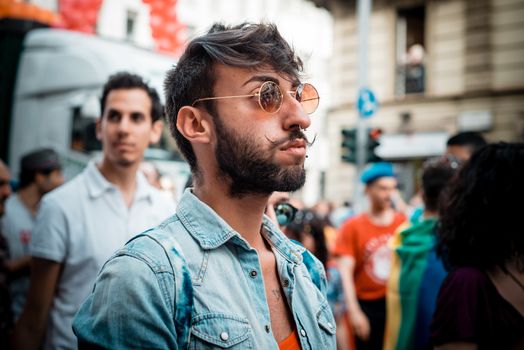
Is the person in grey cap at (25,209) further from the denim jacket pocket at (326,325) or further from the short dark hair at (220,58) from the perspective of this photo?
the denim jacket pocket at (326,325)

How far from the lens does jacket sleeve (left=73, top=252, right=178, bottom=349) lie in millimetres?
1358

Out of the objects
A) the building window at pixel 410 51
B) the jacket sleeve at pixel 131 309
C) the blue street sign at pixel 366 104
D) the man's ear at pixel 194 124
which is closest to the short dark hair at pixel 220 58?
the man's ear at pixel 194 124

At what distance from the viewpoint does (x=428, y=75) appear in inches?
622

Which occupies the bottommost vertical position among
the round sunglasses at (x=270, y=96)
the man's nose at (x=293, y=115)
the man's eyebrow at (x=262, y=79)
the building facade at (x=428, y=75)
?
the man's nose at (x=293, y=115)

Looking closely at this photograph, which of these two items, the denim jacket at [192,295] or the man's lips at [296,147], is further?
the man's lips at [296,147]

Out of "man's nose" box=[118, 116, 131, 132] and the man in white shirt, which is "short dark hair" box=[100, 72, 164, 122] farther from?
"man's nose" box=[118, 116, 131, 132]

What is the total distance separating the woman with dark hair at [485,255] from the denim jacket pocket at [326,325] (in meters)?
0.66

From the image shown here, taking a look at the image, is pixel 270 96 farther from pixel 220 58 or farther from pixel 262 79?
pixel 220 58

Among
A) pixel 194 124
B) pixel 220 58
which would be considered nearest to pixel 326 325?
pixel 194 124

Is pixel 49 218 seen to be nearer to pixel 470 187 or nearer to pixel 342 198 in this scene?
pixel 470 187

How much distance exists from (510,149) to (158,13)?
354 inches

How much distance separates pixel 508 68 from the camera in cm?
1407

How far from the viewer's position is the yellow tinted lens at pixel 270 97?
171 centimetres

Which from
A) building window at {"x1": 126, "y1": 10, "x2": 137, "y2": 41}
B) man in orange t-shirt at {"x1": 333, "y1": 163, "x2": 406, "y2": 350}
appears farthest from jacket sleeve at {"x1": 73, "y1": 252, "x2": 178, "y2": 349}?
building window at {"x1": 126, "y1": 10, "x2": 137, "y2": 41}
